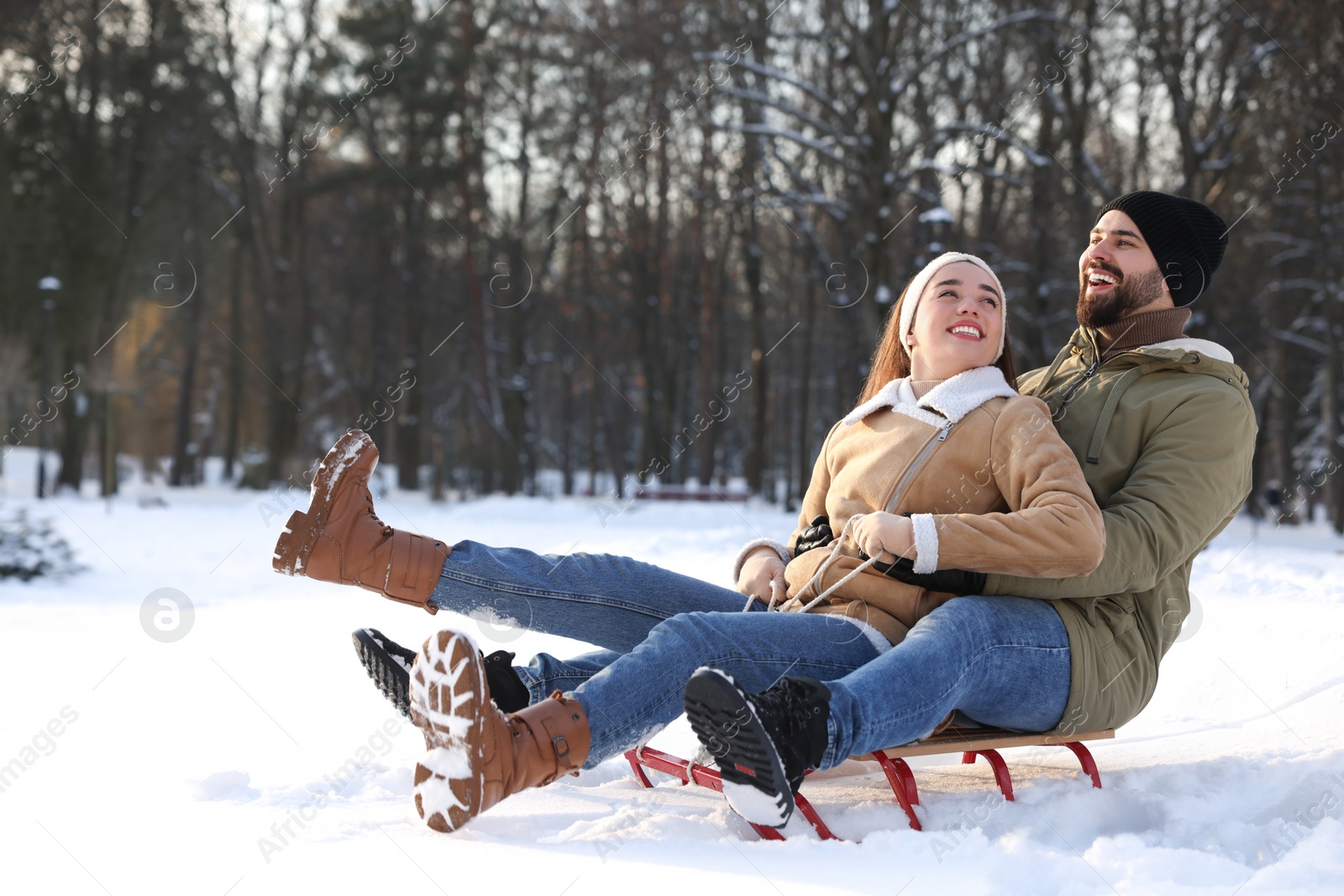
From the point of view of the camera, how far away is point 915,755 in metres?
2.96

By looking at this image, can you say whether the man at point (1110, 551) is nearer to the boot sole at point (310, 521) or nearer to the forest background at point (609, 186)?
the boot sole at point (310, 521)

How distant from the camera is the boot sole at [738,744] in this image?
2.37 m

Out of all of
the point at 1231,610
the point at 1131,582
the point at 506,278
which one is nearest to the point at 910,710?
the point at 1131,582

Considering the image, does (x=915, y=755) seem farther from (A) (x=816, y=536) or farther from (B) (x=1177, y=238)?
(B) (x=1177, y=238)

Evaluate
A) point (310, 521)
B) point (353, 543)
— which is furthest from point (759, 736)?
point (310, 521)

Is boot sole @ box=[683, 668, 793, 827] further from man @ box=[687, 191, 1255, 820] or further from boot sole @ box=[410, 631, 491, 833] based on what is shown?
boot sole @ box=[410, 631, 491, 833]

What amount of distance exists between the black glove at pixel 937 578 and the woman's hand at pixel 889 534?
0.16 metres

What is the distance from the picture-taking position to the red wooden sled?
9.20ft

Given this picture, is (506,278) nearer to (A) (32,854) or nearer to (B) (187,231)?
(B) (187,231)

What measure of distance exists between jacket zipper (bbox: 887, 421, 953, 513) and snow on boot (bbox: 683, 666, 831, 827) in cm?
73

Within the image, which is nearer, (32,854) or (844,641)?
(32,854)

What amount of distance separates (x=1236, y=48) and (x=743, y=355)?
70.5 feet

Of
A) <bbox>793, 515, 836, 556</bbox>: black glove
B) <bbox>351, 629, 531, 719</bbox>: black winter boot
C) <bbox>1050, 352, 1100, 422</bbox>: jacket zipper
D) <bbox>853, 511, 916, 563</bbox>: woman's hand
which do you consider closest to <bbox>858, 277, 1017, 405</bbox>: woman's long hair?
<bbox>1050, 352, 1100, 422</bbox>: jacket zipper

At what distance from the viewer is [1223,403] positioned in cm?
Result: 311
